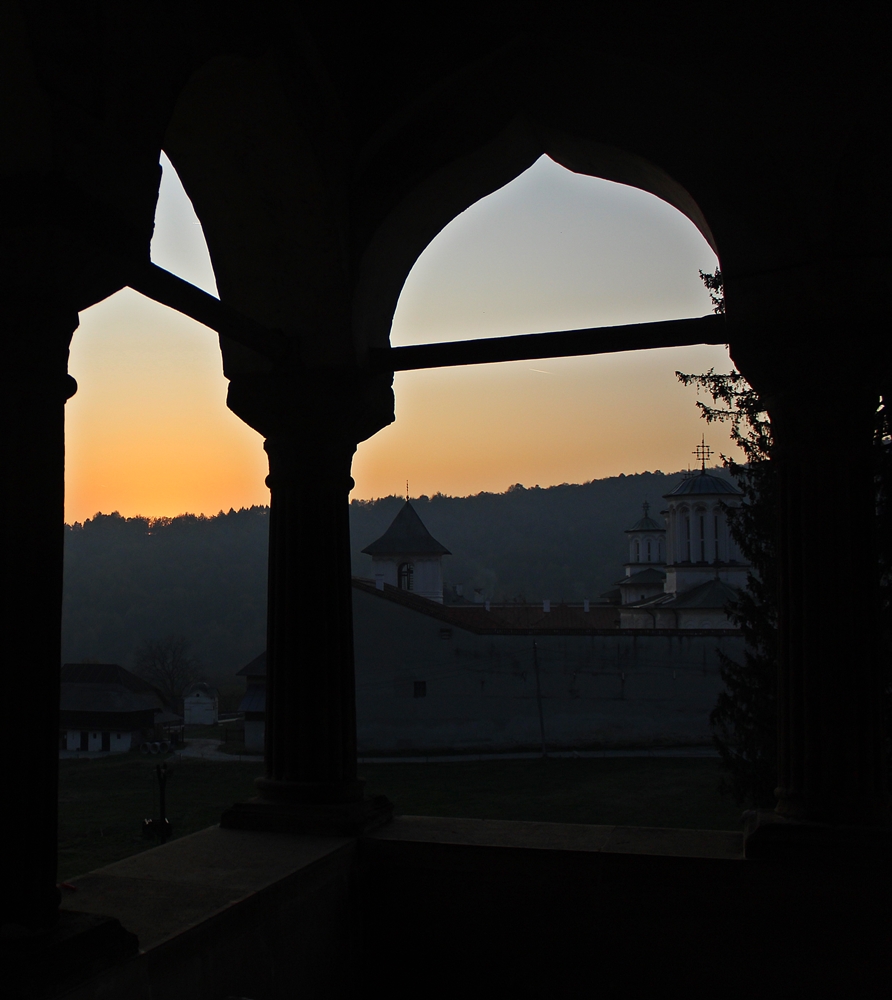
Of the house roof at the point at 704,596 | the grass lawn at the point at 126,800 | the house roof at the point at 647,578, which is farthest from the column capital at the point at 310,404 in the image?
the house roof at the point at 647,578

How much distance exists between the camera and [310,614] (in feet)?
11.9

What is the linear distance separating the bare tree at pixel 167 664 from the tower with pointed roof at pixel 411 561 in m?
13.0

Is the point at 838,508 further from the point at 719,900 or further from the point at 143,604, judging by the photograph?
the point at 143,604

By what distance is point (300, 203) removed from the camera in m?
3.63

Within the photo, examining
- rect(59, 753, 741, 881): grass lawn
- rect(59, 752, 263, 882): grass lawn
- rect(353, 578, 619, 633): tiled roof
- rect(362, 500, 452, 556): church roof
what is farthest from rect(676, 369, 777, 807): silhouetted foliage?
rect(362, 500, 452, 556): church roof

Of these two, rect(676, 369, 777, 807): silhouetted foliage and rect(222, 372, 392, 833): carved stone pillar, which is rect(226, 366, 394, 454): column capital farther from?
rect(676, 369, 777, 807): silhouetted foliage

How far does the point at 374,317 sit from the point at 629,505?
89.5m

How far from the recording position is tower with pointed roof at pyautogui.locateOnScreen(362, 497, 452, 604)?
4953 centimetres

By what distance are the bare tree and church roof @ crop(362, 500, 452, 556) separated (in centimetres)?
1330

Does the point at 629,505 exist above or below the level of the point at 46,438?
above

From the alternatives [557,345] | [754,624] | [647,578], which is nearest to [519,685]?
[754,624]

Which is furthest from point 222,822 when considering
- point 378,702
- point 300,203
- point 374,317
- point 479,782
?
point 378,702

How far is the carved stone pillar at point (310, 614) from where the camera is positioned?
3.59 m

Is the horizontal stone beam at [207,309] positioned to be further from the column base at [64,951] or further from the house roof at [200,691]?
the house roof at [200,691]
